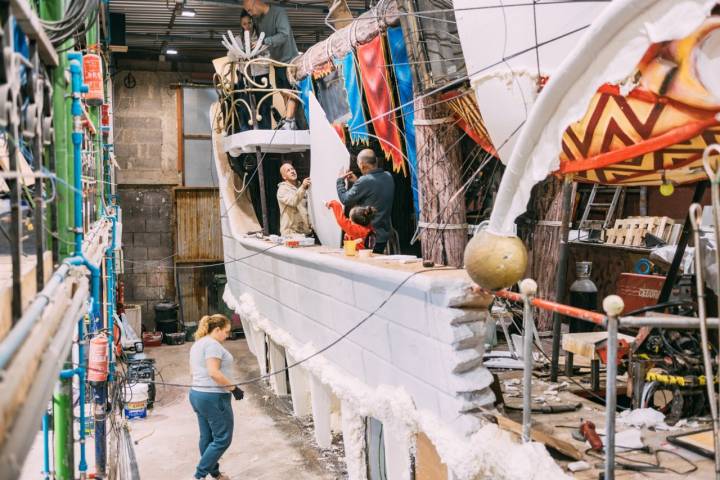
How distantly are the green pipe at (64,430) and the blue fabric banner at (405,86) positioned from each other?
4259mm

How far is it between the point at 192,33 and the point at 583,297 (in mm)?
11120

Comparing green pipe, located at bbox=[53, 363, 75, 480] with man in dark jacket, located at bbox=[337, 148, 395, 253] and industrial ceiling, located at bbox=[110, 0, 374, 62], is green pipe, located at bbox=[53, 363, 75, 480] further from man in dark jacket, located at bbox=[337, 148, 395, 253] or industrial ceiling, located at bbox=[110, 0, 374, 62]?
industrial ceiling, located at bbox=[110, 0, 374, 62]

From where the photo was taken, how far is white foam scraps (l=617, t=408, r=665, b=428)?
4918 millimetres

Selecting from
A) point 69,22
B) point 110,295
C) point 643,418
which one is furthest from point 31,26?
point 110,295

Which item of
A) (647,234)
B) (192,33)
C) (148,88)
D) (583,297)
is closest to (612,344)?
(583,297)

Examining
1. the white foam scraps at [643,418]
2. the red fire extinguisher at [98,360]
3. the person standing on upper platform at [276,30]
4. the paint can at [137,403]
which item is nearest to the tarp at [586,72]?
the white foam scraps at [643,418]

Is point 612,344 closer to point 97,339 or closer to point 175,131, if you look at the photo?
point 97,339

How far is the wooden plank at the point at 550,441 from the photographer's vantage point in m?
4.29

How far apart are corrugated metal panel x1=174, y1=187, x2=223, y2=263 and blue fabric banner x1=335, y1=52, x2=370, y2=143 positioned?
8728mm

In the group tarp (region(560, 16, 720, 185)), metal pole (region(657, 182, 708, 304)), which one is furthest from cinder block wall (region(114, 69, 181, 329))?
tarp (region(560, 16, 720, 185))

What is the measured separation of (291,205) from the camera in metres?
9.71

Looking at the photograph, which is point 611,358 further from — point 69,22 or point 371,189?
point 371,189

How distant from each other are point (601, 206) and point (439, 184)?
4671 mm

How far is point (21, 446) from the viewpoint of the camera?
183cm
